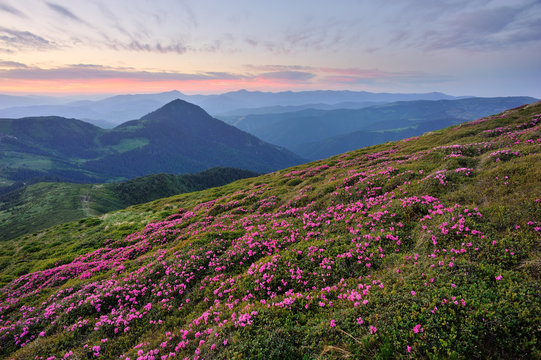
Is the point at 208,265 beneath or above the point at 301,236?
beneath

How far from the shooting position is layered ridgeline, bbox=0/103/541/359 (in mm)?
6703

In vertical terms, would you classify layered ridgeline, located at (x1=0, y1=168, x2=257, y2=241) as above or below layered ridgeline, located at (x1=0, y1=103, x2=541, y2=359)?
below

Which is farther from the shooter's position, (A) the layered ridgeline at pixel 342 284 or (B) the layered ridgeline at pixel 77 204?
(B) the layered ridgeline at pixel 77 204

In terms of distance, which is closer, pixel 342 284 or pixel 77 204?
pixel 342 284

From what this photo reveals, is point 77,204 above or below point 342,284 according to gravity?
below

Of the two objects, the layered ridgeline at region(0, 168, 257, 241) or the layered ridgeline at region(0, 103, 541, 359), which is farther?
the layered ridgeline at region(0, 168, 257, 241)

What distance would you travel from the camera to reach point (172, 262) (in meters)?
15.3

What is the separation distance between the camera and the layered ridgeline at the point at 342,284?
6703mm

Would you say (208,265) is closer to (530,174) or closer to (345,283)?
(345,283)

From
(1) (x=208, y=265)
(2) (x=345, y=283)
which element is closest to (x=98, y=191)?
(1) (x=208, y=265)

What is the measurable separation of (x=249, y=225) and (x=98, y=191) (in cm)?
15985

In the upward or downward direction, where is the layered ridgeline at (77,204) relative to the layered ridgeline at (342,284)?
downward

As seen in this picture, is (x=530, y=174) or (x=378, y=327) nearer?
(x=378, y=327)

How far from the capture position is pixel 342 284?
9.84 meters
